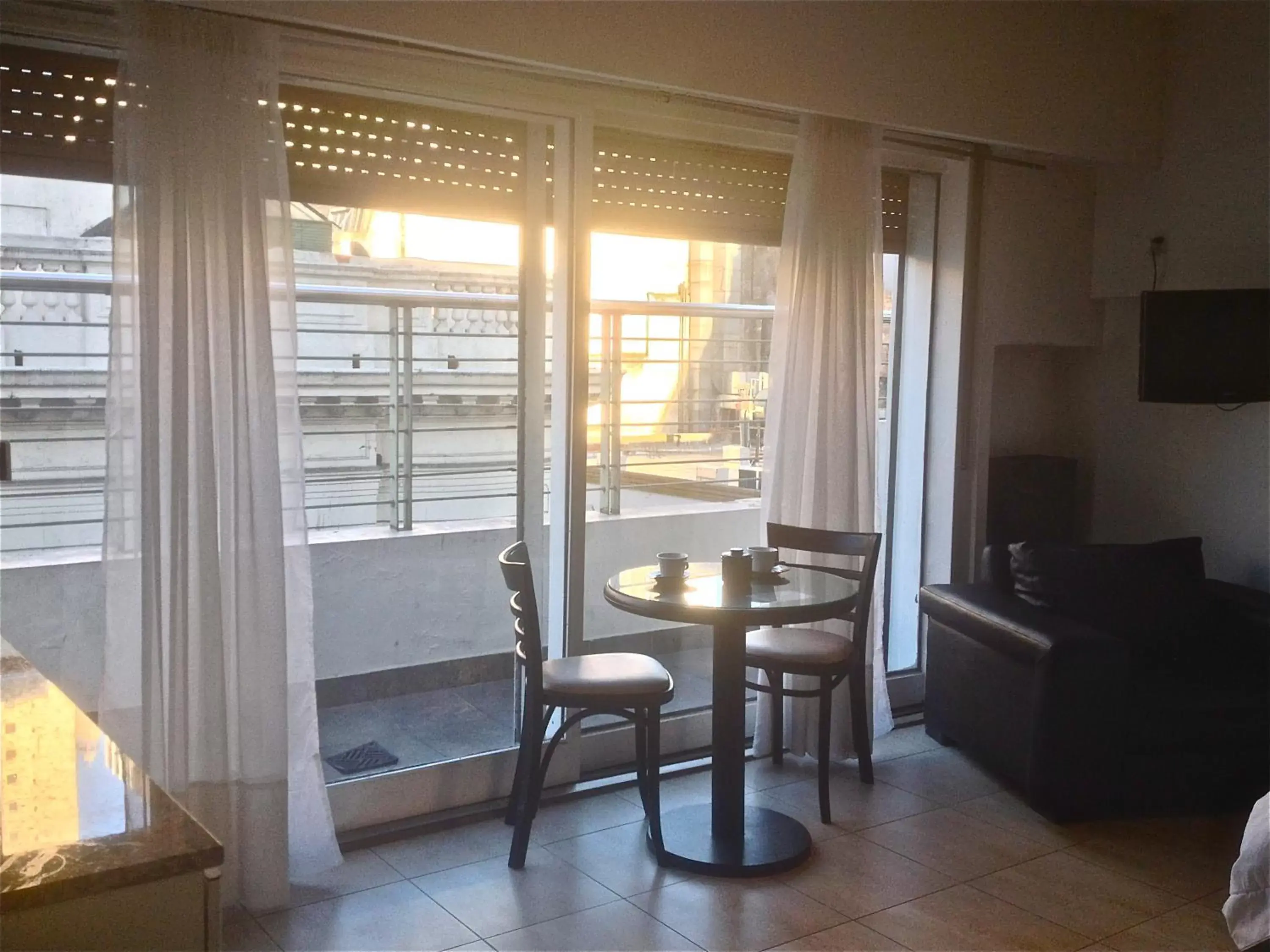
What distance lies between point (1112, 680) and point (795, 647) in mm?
918

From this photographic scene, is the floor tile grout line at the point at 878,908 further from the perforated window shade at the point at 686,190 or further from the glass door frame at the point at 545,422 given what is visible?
the perforated window shade at the point at 686,190

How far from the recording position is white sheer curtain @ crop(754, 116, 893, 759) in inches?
144

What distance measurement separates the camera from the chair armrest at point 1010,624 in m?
3.25

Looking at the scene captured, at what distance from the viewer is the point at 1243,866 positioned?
7.47 feet

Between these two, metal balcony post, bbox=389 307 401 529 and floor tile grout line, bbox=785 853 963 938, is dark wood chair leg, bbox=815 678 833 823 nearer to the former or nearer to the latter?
floor tile grout line, bbox=785 853 963 938

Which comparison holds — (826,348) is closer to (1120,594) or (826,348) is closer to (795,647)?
(795,647)

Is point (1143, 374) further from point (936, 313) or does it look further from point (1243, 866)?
point (1243, 866)

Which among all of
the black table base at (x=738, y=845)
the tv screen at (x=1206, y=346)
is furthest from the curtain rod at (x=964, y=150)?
the black table base at (x=738, y=845)

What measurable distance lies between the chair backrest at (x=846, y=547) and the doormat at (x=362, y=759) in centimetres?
143

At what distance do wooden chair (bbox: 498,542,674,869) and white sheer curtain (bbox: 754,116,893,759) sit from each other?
0.91 meters

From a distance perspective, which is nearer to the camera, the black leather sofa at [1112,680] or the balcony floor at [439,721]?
the black leather sofa at [1112,680]

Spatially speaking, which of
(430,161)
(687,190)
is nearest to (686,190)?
(687,190)

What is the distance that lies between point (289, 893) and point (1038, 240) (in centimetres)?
357

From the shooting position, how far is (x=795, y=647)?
11.2ft
